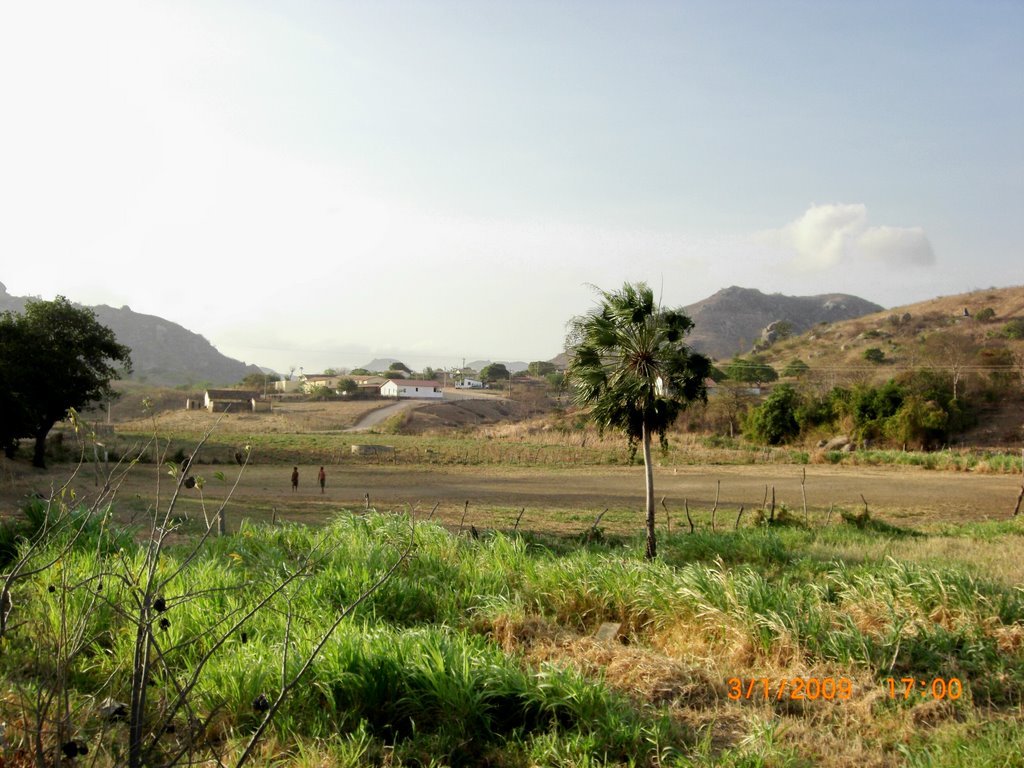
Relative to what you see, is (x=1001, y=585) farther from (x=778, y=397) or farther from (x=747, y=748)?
(x=778, y=397)

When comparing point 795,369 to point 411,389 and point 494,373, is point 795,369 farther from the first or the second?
point 494,373

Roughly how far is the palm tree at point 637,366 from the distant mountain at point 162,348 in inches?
6484

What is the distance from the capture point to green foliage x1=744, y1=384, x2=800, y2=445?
5791cm

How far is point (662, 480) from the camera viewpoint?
130 feet

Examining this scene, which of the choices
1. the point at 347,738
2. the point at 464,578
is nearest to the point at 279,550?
the point at 464,578

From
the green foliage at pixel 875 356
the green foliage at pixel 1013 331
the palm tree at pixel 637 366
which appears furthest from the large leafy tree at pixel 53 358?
the green foliage at pixel 1013 331

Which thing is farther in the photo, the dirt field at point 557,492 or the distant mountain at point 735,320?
the distant mountain at point 735,320

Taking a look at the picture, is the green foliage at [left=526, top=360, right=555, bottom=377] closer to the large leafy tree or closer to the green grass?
the large leafy tree

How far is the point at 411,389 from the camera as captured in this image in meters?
104

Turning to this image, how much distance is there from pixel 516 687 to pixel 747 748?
5.50ft

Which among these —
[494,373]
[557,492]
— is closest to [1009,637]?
[557,492]

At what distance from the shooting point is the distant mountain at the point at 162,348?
172 meters

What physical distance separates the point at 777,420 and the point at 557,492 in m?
30.5

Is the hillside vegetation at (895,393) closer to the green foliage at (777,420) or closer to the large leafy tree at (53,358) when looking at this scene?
the green foliage at (777,420)
